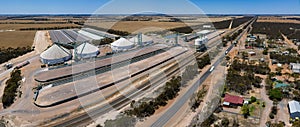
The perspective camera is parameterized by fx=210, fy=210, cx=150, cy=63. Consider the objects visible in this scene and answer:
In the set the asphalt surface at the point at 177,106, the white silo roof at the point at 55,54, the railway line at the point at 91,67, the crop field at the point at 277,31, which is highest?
the crop field at the point at 277,31

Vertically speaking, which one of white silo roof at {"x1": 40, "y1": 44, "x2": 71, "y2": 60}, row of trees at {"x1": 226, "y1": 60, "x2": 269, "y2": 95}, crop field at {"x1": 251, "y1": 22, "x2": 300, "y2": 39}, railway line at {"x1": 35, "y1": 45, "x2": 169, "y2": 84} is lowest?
row of trees at {"x1": 226, "y1": 60, "x2": 269, "y2": 95}

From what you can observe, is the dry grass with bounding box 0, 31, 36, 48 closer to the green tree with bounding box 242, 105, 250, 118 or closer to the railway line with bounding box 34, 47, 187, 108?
the railway line with bounding box 34, 47, 187, 108

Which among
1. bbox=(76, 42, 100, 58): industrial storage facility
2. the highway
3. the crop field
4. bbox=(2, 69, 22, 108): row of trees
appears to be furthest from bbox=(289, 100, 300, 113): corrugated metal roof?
the crop field

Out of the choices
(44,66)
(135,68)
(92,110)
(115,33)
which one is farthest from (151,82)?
(115,33)

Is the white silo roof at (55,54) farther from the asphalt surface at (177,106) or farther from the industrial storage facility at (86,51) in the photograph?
the asphalt surface at (177,106)

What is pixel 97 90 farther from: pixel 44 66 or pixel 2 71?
pixel 2 71

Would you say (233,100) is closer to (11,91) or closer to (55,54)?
(11,91)

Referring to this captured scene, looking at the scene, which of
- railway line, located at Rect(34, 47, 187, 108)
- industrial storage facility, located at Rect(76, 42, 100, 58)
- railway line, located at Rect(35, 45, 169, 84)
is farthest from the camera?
industrial storage facility, located at Rect(76, 42, 100, 58)

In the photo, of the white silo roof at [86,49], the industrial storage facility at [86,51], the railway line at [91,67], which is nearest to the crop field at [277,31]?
the railway line at [91,67]

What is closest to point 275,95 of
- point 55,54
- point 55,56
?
point 55,56
